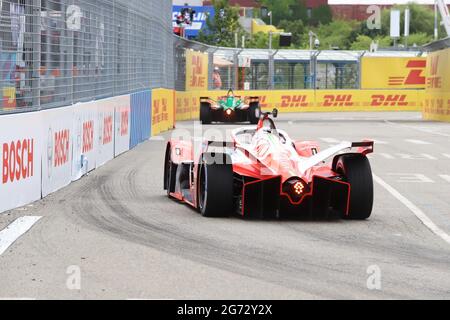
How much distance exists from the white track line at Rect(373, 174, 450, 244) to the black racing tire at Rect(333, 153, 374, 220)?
599mm

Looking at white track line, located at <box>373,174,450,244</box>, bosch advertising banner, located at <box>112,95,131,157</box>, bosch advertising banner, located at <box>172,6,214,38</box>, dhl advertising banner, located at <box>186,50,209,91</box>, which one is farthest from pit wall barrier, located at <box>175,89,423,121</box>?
bosch advertising banner, located at <box>172,6,214,38</box>

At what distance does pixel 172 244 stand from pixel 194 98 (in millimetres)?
38835

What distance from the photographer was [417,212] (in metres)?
12.5

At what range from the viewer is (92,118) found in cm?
1778

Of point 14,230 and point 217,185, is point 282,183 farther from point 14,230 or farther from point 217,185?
point 14,230

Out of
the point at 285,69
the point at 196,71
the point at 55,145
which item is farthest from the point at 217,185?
the point at 285,69

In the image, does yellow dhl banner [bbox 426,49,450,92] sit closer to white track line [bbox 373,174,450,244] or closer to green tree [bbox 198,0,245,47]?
white track line [bbox 373,174,450,244]

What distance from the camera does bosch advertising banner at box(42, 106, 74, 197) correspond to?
1352cm

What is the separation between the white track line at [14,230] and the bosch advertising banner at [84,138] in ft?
14.7

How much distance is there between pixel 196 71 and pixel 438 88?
9.84 m

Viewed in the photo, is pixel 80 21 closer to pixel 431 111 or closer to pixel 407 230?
pixel 407 230

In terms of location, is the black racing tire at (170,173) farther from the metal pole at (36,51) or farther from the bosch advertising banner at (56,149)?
the metal pole at (36,51)

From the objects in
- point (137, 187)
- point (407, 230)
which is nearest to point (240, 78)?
point (137, 187)

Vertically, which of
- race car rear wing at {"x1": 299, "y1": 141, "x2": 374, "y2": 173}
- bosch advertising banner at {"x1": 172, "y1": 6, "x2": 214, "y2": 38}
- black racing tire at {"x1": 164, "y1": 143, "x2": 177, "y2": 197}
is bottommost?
black racing tire at {"x1": 164, "y1": 143, "x2": 177, "y2": 197}
